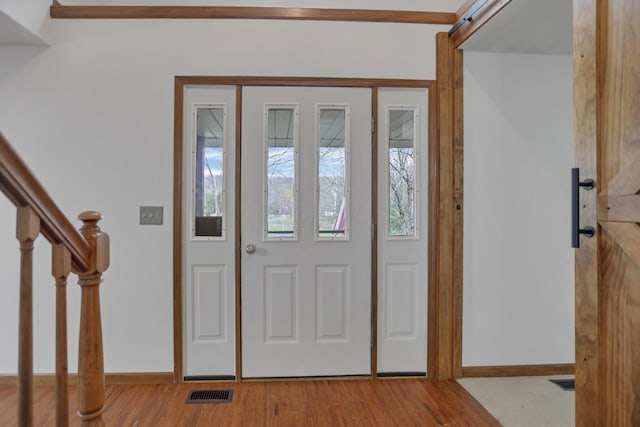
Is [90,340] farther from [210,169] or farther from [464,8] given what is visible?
[464,8]

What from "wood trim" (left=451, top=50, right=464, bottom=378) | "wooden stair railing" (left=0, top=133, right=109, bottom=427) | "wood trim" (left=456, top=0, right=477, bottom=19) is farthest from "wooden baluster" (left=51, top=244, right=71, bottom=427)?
"wood trim" (left=456, top=0, right=477, bottom=19)

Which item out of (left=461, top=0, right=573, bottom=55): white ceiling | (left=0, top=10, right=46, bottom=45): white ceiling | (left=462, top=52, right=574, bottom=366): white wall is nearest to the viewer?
(left=461, top=0, right=573, bottom=55): white ceiling

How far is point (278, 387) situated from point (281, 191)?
1298 mm

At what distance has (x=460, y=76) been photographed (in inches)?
92.5

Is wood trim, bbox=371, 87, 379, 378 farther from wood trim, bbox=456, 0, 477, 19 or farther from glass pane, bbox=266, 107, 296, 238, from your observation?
wood trim, bbox=456, 0, 477, 19

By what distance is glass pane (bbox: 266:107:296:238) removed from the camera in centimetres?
232

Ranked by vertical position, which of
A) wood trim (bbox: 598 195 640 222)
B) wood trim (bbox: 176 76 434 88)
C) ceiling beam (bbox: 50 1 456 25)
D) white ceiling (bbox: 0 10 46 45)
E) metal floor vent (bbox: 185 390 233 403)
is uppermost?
ceiling beam (bbox: 50 1 456 25)

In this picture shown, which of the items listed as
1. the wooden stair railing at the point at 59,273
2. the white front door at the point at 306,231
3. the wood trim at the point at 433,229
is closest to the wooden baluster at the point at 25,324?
the wooden stair railing at the point at 59,273

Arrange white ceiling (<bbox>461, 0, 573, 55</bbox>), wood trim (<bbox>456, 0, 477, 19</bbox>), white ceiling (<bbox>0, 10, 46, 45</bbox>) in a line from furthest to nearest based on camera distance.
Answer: wood trim (<bbox>456, 0, 477, 19</bbox>), white ceiling (<bbox>0, 10, 46, 45</bbox>), white ceiling (<bbox>461, 0, 573, 55</bbox>)

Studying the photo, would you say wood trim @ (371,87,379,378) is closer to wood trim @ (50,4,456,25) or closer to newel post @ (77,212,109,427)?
wood trim @ (50,4,456,25)

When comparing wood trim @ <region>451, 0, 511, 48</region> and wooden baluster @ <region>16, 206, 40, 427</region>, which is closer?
wooden baluster @ <region>16, 206, 40, 427</region>

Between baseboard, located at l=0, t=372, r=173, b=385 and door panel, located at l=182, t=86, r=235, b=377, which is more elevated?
door panel, located at l=182, t=86, r=235, b=377

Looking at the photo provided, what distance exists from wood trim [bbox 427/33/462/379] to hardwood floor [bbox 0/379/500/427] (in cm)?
31

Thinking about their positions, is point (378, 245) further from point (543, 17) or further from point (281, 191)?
point (543, 17)
